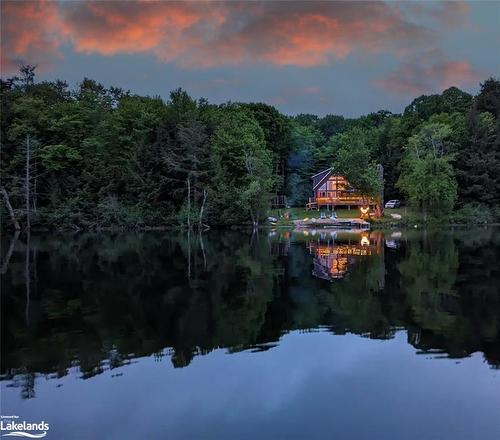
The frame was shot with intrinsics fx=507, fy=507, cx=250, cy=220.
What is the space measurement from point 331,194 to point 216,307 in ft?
181

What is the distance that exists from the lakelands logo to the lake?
0.14 metres

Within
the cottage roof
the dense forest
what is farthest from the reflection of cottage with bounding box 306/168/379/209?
the dense forest

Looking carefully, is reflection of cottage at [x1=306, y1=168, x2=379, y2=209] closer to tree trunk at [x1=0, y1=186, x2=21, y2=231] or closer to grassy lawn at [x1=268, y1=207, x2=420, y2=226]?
grassy lawn at [x1=268, y1=207, x2=420, y2=226]

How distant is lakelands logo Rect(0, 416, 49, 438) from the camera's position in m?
6.68

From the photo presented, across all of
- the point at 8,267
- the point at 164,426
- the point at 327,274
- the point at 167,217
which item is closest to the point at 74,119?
the point at 167,217

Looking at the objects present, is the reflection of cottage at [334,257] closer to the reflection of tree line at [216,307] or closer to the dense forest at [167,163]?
the reflection of tree line at [216,307]

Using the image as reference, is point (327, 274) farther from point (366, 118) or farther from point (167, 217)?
point (366, 118)

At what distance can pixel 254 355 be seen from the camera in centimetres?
982

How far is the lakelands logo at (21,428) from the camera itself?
668 cm

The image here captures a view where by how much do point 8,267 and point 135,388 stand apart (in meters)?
15.9

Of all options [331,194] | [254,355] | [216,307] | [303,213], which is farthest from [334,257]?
[331,194]

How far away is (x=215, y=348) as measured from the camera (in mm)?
10188

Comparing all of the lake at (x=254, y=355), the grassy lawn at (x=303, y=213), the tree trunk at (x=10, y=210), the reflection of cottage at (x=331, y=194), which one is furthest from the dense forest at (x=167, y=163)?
the lake at (x=254, y=355)

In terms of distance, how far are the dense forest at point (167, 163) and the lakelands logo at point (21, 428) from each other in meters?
43.6
